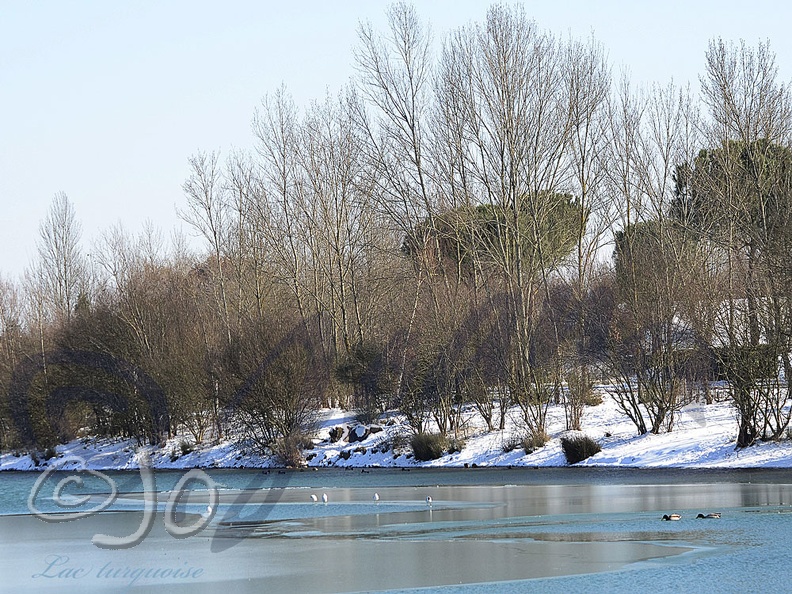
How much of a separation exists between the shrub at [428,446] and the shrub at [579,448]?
5.04 meters

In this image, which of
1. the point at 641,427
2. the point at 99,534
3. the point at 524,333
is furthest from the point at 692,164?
the point at 99,534

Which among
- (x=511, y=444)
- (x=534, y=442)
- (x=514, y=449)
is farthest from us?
(x=511, y=444)

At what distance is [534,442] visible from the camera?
3447 cm

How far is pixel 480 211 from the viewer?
48.8 metres

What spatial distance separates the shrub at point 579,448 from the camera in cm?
3253

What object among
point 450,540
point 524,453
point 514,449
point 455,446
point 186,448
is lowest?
point 450,540

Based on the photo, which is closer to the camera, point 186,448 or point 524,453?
point 524,453

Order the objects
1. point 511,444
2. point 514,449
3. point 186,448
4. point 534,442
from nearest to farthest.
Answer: point 534,442
point 514,449
point 511,444
point 186,448

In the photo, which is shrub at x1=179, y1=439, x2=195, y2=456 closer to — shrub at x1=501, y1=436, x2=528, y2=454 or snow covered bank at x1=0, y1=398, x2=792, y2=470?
snow covered bank at x1=0, y1=398, x2=792, y2=470

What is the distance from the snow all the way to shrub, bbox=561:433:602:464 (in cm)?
21

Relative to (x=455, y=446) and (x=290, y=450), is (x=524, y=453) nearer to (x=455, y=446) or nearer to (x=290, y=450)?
(x=455, y=446)

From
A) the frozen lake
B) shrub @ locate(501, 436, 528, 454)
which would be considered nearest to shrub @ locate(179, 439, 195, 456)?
shrub @ locate(501, 436, 528, 454)

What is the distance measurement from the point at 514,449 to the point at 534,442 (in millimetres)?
947

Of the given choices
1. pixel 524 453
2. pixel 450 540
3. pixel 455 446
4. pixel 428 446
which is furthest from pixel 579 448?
pixel 450 540
